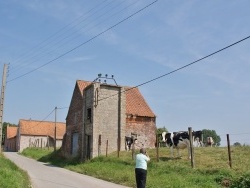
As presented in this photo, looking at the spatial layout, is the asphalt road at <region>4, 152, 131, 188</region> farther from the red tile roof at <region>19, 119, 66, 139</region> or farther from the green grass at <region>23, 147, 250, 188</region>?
the red tile roof at <region>19, 119, 66, 139</region>

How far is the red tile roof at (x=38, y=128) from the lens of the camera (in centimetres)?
7700

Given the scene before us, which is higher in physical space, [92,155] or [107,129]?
[107,129]

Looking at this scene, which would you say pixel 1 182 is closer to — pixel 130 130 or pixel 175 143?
pixel 175 143

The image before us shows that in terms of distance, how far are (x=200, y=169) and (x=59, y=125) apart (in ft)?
216

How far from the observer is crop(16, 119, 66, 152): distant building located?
7538 centimetres

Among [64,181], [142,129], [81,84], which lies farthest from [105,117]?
[64,181]

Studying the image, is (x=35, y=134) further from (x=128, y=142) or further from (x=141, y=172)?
(x=141, y=172)

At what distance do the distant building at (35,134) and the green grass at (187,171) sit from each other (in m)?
50.8

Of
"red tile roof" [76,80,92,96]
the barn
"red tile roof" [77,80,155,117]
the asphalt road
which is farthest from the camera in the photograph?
"red tile roof" [76,80,92,96]

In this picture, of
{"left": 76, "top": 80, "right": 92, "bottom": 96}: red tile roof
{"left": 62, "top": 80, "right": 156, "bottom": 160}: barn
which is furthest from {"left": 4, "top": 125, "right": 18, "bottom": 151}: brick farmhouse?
{"left": 62, "top": 80, "right": 156, "bottom": 160}: barn

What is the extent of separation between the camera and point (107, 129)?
110 ft

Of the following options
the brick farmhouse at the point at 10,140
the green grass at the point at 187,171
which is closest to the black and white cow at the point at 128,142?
the green grass at the point at 187,171

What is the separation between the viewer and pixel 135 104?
3900 cm

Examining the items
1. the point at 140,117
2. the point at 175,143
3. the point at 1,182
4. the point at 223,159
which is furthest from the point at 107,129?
the point at 1,182
